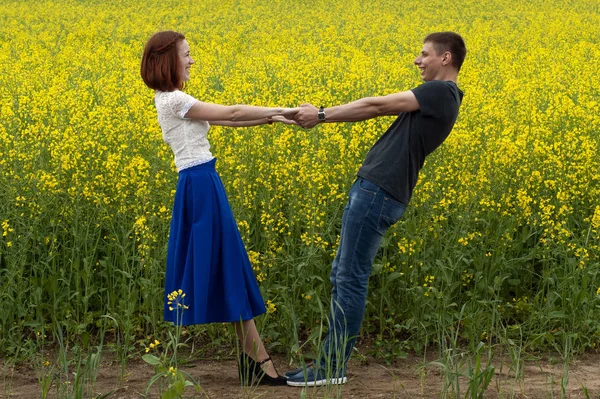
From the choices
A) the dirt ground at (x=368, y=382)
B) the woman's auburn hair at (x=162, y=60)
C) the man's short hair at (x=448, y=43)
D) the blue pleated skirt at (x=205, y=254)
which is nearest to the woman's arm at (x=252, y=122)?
the blue pleated skirt at (x=205, y=254)

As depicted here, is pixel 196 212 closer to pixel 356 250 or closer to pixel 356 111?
pixel 356 250

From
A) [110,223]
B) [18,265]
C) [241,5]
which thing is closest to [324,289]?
[110,223]

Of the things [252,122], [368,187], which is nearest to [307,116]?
[252,122]

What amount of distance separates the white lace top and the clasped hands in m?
0.45

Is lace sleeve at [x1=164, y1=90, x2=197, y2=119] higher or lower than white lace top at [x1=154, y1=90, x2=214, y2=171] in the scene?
higher

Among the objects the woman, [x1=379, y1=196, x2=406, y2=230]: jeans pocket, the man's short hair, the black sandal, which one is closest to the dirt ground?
the black sandal

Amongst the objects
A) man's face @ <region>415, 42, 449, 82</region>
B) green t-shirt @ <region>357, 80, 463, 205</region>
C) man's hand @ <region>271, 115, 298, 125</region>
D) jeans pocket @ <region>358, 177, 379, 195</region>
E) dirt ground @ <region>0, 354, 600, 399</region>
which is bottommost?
dirt ground @ <region>0, 354, 600, 399</region>

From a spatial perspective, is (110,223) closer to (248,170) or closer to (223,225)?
(248,170)

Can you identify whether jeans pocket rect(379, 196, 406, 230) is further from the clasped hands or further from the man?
the clasped hands

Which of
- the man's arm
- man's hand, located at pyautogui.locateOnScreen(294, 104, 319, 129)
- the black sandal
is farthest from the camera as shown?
man's hand, located at pyautogui.locateOnScreen(294, 104, 319, 129)

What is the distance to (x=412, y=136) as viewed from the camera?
425 cm

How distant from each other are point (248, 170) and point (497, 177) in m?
1.65

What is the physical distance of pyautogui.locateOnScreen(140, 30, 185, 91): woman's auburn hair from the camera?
433 cm

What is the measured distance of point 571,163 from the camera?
6113 mm
